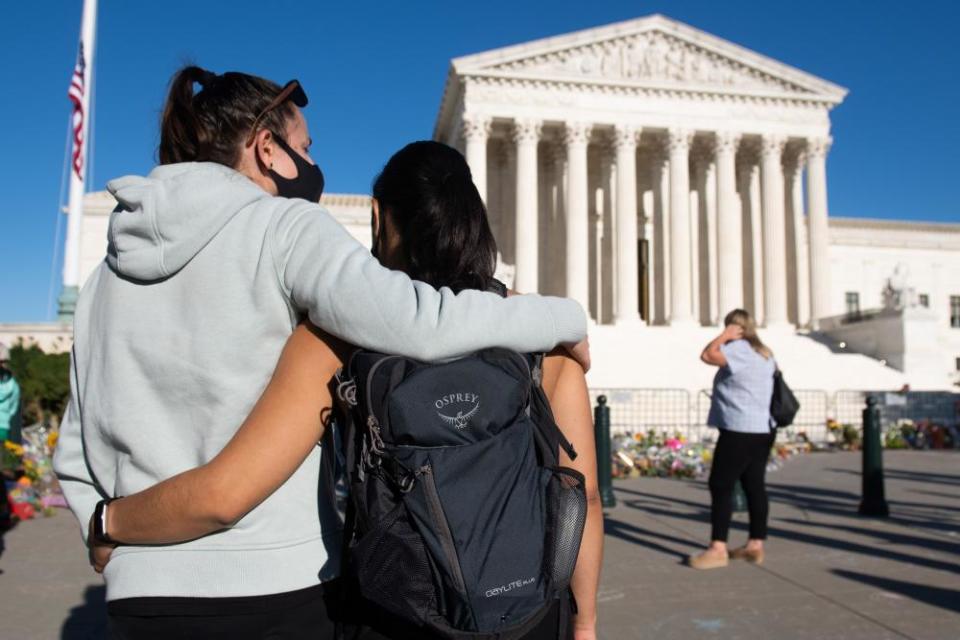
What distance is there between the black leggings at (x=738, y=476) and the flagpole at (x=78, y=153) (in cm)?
1839

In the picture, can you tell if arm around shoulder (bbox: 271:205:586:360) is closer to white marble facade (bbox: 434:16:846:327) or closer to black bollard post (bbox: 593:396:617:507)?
black bollard post (bbox: 593:396:617:507)

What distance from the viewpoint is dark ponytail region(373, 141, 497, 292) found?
2021mm

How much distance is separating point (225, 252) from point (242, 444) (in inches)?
17.3

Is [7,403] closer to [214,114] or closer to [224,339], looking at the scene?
[214,114]

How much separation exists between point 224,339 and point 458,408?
562 millimetres

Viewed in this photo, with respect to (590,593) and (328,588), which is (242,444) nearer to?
(328,588)

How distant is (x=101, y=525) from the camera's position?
1.79 meters

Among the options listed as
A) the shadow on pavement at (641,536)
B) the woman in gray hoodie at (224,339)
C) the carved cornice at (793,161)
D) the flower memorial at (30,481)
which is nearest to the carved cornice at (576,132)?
the carved cornice at (793,161)

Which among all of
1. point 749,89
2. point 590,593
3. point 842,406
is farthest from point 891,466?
point 749,89

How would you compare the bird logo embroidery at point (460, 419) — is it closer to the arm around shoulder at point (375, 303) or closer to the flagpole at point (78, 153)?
the arm around shoulder at point (375, 303)

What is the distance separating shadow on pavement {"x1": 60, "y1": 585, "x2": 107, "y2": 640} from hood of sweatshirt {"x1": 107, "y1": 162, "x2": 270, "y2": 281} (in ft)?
12.2

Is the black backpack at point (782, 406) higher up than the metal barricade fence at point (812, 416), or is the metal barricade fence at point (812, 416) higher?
the black backpack at point (782, 406)

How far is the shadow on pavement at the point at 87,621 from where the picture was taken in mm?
5062

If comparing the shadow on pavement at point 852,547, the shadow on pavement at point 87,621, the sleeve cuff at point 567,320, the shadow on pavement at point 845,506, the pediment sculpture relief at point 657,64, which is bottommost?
the shadow on pavement at point 87,621
